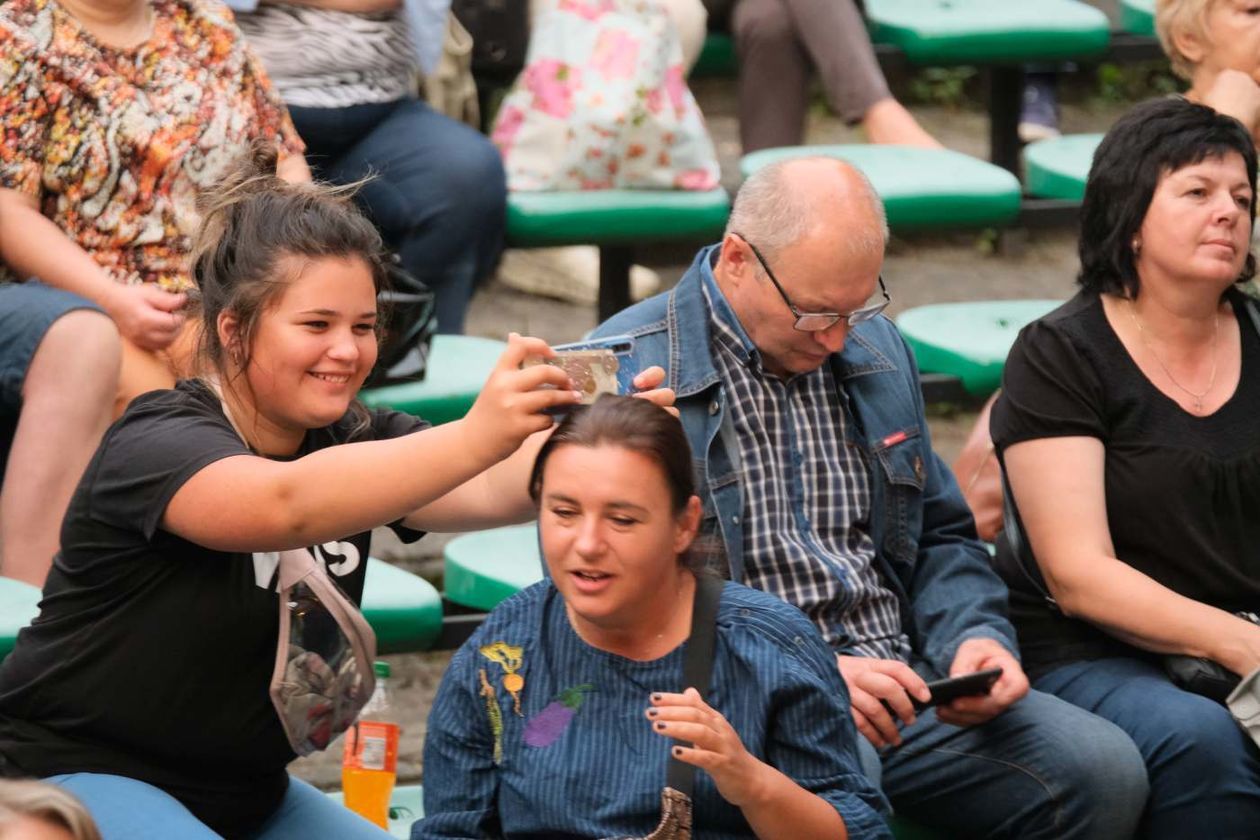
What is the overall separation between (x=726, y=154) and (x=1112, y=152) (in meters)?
2.45

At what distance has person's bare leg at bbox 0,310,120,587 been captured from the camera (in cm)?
294

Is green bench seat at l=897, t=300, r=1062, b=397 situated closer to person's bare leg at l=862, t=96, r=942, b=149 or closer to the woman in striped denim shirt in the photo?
person's bare leg at l=862, t=96, r=942, b=149

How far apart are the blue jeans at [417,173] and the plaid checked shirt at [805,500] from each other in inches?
42.0

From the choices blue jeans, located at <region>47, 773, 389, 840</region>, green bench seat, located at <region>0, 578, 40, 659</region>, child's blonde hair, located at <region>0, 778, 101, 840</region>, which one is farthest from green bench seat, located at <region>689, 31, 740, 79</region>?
child's blonde hair, located at <region>0, 778, 101, 840</region>

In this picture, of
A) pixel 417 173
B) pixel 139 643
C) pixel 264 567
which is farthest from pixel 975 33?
pixel 139 643

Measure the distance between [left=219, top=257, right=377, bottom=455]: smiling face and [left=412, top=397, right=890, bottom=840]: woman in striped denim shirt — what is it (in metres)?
0.25

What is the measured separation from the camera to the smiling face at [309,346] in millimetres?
2174

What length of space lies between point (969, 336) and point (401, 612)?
1.41 metres

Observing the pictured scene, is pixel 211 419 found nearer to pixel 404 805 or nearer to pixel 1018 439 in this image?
pixel 404 805

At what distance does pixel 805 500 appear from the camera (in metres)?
2.81

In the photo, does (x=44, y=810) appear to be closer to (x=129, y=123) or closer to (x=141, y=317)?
(x=141, y=317)

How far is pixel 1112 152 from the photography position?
119 inches

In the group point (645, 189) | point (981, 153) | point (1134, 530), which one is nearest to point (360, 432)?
point (1134, 530)

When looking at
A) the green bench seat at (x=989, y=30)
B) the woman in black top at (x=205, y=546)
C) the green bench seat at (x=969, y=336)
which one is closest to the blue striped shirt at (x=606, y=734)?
the woman in black top at (x=205, y=546)
